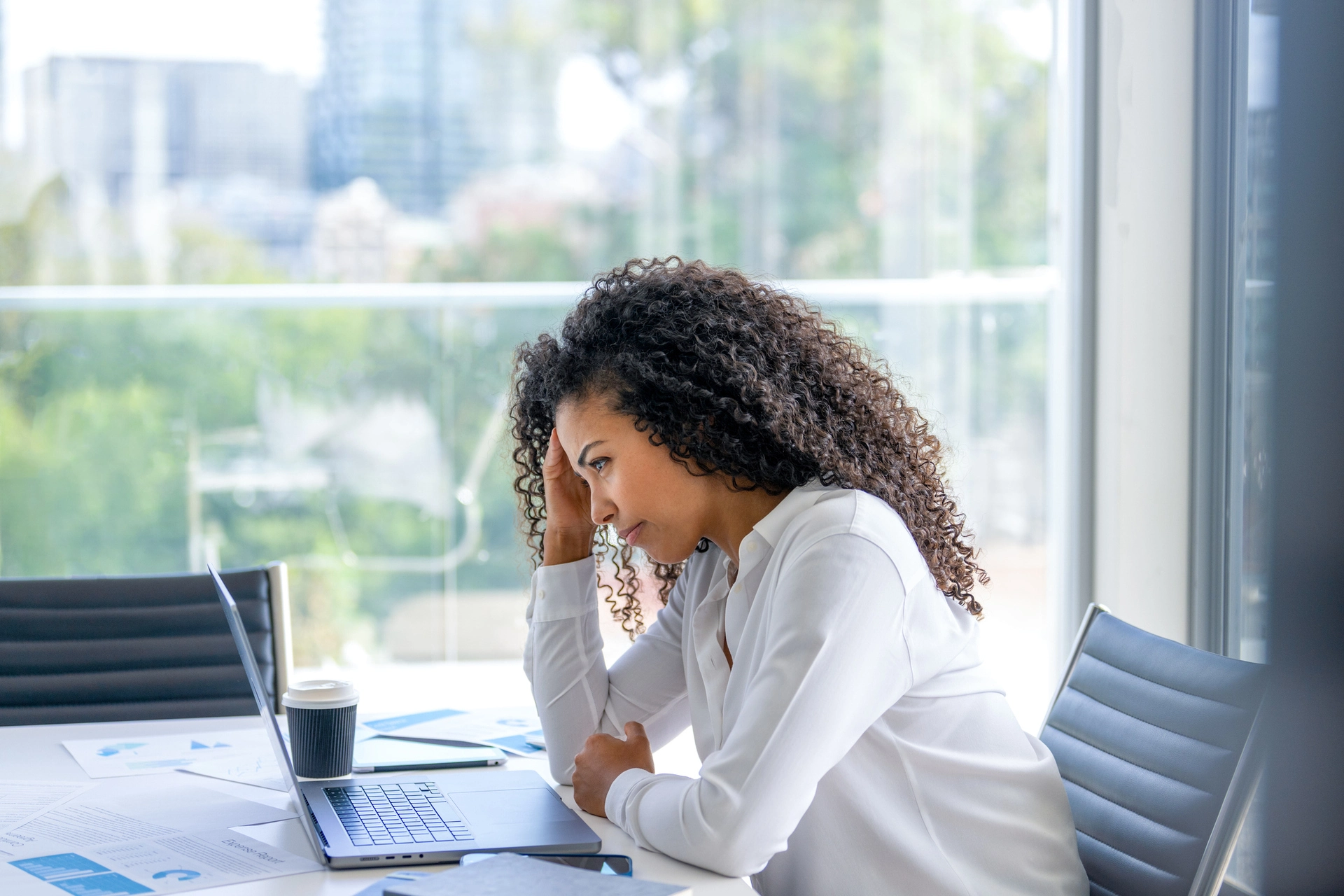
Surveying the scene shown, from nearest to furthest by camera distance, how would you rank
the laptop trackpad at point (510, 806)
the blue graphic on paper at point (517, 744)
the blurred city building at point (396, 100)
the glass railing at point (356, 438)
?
the laptop trackpad at point (510, 806) → the blue graphic on paper at point (517, 744) → the glass railing at point (356, 438) → the blurred city building at point (396, 100)

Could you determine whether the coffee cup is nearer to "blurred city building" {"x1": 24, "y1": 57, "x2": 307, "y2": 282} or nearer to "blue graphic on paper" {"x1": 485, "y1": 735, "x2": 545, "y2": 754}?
"blue graphic on paper" {"x1": 485, "y1": 735, "x2": 545, "y2": 754}

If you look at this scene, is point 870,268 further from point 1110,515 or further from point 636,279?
point 636,279

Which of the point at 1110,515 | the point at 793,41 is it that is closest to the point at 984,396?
the point at 1110,515

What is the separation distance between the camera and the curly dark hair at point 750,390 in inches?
51.2

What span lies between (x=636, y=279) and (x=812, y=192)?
2.24 m

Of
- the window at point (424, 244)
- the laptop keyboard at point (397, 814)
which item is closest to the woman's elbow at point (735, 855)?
the laptop keyboard at point (397, 814)

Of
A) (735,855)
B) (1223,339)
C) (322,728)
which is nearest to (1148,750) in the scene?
(735,855)

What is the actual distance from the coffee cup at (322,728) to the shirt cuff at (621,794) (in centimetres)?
32

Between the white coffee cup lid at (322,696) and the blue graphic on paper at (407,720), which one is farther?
the blue graphic on paper at (407,720)

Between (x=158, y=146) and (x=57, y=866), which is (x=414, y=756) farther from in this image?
(x=158, y=146)

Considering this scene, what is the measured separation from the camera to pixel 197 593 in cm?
184

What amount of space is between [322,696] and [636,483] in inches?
16.4

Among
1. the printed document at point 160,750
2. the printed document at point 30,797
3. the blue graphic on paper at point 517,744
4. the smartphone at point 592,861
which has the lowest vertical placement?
the blue graphic on paper at point 517,744

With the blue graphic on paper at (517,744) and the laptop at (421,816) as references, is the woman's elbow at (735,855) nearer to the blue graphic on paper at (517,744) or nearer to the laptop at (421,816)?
the laptop at (421,816)
